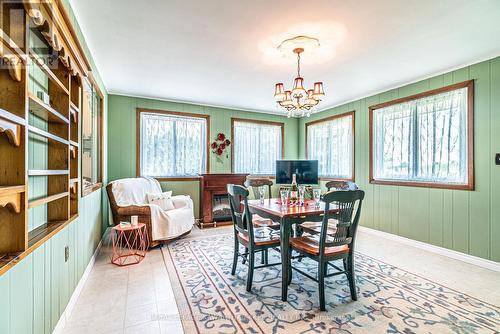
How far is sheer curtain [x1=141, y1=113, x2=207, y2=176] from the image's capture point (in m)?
4.87

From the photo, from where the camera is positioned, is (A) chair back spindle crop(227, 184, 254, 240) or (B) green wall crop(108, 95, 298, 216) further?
(B) green wall crop(108, 95, 298, 216)

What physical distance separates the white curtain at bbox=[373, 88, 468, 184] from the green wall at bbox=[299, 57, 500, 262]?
0.17 metres

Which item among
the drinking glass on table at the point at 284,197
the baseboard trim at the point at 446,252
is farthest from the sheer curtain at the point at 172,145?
the baseboard trim at the point at 446,252

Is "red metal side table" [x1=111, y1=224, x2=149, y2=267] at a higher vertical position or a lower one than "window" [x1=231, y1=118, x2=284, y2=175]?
lower

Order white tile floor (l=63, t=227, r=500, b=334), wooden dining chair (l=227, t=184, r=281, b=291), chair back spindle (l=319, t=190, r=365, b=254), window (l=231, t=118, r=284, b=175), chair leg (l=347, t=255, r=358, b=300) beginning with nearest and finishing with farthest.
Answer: white tile floor (l=63, t=227, r=500, b=334), chair back spindle (l=319, t=190, r=365, b=254), chair leg (l=347, t=255, r=358, b=300), wooden dining chair (l=227, t=184, r=281, b=291), window (l=231, t=118, r=284, b=175)

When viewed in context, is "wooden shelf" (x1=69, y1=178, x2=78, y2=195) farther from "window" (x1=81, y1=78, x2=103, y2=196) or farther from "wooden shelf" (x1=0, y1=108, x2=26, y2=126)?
"wooden shelf" (x1=0, y1=108, x2=26, y2=126)

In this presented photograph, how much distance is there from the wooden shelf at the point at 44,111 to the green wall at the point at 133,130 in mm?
3080

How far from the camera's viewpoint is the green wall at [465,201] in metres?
3.02

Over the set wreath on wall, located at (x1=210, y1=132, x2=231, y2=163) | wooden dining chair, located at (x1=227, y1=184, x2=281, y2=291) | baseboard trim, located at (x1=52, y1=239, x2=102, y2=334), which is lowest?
baseboard trim, located at (x1=52, y1=239, x2=102, y2=334)

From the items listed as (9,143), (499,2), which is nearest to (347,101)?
(499,2)

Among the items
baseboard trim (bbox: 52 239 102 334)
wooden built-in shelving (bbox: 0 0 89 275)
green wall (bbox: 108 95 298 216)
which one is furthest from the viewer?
green wall (bbox: 108 95 298 216)

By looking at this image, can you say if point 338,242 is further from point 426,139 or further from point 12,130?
point 426,139

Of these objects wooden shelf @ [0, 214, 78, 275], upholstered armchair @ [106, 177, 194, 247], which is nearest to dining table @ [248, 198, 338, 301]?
wooden shelf @ [0, 214, 78, 275]

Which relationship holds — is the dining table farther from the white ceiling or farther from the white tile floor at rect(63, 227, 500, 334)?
the white ceiling
